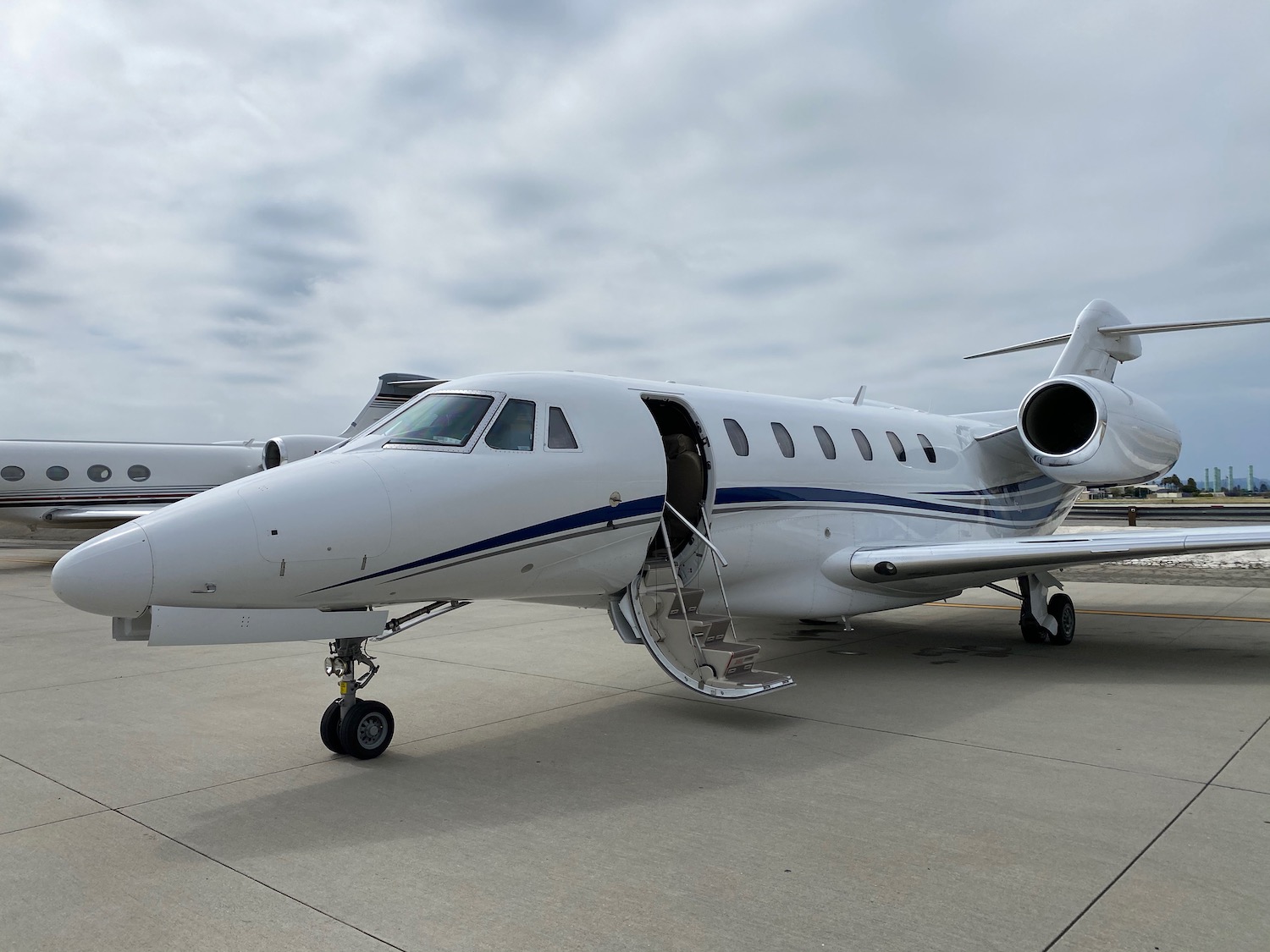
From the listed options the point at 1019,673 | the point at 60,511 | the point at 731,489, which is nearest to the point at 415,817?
the point at 731,489

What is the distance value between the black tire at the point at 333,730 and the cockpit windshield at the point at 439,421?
185 centimetres

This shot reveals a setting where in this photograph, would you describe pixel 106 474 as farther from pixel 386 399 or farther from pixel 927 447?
pixel 927 447

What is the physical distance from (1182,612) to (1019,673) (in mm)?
6664

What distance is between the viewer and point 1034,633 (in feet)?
35.7

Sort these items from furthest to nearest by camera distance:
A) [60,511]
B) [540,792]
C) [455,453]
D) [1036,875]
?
[60,511]
[455,453]
[540,792]
[1036,875]

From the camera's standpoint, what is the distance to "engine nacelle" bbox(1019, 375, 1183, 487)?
11.3 meters

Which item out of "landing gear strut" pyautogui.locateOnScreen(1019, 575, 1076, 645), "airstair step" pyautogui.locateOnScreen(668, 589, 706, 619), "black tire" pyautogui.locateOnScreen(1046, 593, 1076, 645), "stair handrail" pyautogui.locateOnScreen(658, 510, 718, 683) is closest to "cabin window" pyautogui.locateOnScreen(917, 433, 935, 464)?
"landing gear strut" pyautogui.locateOnScreen(1019, 575, 1076, 645)

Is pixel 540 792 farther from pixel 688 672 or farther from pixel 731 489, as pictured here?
pixel 731 489

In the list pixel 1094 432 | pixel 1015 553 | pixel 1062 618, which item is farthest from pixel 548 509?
pixel 1094 432

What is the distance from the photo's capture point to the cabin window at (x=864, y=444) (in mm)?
9980

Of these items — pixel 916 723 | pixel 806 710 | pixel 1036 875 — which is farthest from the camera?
pixel 806 710

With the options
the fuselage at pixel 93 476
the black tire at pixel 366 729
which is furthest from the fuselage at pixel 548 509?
the fuselage at pixel 93 476

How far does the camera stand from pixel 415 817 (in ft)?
15.7

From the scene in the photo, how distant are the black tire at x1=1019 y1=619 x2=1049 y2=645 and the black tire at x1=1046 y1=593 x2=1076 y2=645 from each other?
3.3 inches
